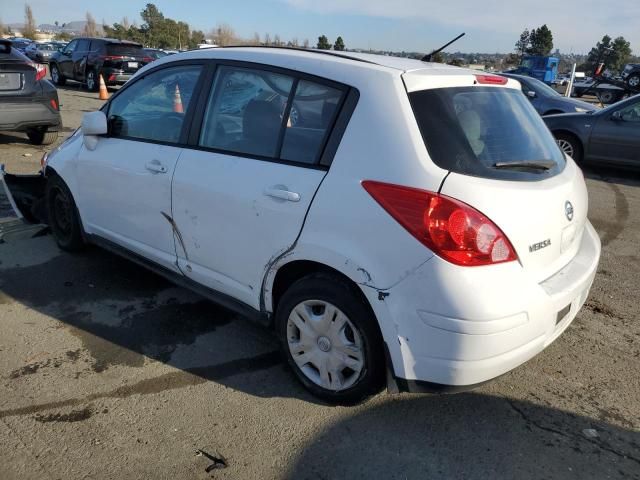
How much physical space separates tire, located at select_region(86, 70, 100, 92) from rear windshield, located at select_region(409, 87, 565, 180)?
17984 millimetres

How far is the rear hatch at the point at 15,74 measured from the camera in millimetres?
7555

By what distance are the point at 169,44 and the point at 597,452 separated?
2631 inches

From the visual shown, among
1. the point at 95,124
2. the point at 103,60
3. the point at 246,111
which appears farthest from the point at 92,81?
the point at 246,111

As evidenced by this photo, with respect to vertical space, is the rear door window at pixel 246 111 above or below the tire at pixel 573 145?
above

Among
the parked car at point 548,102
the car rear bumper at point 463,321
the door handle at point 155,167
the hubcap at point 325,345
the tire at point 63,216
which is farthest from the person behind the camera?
the parked car at point 548,102

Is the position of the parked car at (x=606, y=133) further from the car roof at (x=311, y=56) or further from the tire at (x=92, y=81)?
the tire at (x=92, y=81)

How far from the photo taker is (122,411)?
8.87 feet

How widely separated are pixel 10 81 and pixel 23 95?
24 centimetres

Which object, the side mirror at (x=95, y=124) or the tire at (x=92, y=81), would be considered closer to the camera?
the side mirror at (x=95, y=124)

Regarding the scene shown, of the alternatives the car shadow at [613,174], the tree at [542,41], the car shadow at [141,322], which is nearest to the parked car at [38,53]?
the car shadow at [141,322]

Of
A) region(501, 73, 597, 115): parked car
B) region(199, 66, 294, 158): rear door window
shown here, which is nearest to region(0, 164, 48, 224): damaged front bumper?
region(199, 66, 294, 158): rear door window

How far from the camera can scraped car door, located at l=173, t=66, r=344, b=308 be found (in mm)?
2629

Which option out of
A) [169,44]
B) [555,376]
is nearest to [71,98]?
[555,376]

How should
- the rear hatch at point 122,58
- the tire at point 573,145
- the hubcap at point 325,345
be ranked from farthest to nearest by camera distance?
the rear hatch at point 122,58
the tire at point 573,145
the hubcap at point 325,345
